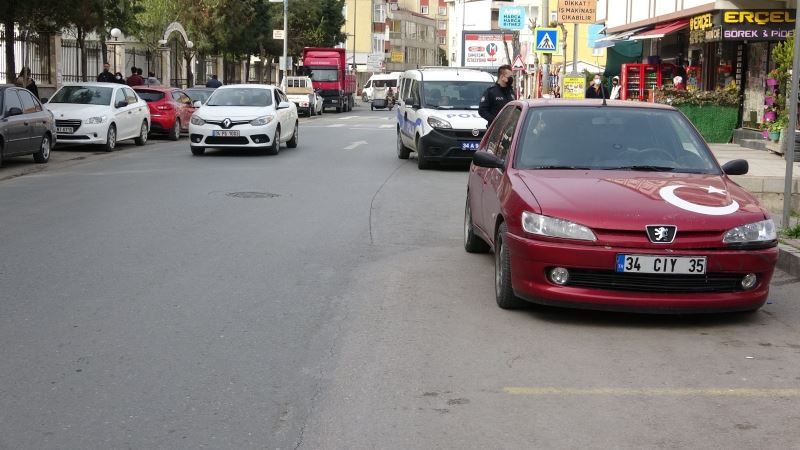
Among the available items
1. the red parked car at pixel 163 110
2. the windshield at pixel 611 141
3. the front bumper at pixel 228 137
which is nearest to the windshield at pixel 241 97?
the front bumper at pixel 228 137

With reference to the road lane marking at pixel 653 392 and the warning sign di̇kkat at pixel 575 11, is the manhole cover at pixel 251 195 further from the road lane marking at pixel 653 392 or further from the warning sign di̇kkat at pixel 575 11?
the warning sign di̇kkat at pixel 575 11

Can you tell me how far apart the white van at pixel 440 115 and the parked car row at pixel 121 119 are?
2.81 meters

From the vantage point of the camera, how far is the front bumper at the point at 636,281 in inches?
274

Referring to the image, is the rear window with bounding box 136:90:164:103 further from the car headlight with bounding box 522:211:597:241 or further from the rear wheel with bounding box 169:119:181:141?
the car headlight with bounding box 522:211:597:241

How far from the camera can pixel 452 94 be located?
21109 millimetres

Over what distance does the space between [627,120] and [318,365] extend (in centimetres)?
375

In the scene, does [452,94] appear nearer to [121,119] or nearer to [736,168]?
[121,119]

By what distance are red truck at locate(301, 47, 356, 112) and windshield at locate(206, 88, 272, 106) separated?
3329 centimetres

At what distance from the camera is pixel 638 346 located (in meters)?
6.71

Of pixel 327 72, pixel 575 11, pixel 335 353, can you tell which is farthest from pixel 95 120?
pixel 327 72

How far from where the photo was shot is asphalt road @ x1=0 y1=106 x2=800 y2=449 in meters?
4.99

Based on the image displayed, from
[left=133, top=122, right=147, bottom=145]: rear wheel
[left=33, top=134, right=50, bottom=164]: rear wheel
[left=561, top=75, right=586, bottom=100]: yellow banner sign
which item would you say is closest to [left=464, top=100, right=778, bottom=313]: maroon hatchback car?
[left=33, top=134, right=50, bottom=164]: rear wheel

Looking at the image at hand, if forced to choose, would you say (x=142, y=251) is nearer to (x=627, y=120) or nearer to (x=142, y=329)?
(x=142, y=329)

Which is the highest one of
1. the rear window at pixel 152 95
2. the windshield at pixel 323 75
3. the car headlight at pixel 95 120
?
the windshield at pixel 323 75
